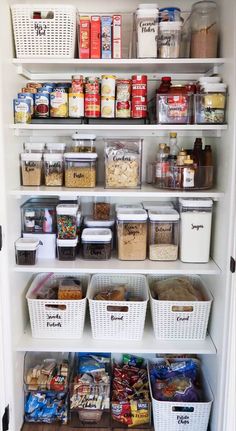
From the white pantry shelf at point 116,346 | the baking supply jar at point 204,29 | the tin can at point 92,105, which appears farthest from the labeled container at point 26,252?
the baking supply jar at point 204,29

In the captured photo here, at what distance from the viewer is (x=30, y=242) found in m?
1.93

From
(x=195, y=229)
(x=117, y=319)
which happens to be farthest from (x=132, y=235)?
(x=117, y=319)

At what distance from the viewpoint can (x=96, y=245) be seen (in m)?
1.98

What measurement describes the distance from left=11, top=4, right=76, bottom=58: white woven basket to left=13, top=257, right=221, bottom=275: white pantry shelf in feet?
3.15

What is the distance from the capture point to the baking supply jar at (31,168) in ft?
6.35

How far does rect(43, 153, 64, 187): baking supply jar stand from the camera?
1.95 m

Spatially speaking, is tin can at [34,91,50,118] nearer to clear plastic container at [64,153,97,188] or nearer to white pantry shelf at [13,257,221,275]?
clear plastic container at [64,153,97,188]

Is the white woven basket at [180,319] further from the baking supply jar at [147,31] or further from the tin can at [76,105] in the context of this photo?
the baking supply jar at [147,31]

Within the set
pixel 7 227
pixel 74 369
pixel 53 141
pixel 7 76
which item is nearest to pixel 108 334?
pixel 74 369

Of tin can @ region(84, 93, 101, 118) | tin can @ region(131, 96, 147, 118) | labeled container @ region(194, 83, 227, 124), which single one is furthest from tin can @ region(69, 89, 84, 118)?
labeled container @ region(194, 83, 227, 124)

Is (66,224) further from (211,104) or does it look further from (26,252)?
(211,104)

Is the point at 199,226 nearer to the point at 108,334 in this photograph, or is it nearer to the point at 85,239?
the point at 85,239

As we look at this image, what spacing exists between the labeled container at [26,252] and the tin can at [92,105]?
663 millimetres

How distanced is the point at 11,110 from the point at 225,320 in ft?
4.32
